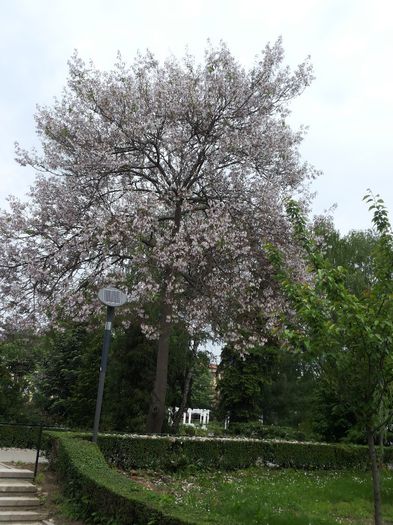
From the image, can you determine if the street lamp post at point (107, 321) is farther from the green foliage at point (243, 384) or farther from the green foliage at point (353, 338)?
the green foliage at point (243, 384)

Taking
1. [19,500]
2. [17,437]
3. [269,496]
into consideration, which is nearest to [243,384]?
[17,437]

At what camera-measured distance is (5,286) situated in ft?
48.3

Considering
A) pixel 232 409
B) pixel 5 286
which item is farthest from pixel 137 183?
pixel 232 409

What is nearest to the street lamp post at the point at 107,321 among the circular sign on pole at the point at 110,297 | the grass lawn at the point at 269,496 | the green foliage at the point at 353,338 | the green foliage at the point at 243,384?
the circular sign on pole at the point at 110,297

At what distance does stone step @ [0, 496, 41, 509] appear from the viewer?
7.97 m

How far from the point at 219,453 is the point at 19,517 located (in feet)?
19.9

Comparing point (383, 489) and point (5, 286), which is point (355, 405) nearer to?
point (383, 489)

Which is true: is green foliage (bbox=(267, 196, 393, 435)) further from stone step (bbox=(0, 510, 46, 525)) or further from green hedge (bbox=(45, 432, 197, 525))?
stone step (bbox=(0, 510, 46, 525))

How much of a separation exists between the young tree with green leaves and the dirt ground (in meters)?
3.88

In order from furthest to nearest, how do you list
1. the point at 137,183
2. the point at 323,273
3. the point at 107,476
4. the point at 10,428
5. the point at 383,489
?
the point at 137,183
the point at 10,428
the point at 383,489
the point at 107,476
the point at 323,273

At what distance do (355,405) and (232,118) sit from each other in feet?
37.7

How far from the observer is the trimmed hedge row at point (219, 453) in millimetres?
11219

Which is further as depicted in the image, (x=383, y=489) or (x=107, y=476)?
(x=383, y=489)


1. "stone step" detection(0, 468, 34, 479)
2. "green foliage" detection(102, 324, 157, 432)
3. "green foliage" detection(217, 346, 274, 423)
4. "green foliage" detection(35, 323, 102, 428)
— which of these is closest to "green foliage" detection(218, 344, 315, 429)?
"green foliage" detection(217, 346, 274, 423)
